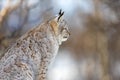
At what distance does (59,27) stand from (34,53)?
973mm

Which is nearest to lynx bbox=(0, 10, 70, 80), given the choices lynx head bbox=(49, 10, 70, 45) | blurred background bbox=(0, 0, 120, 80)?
lynx head bbox=(49, 10, 70, 45)

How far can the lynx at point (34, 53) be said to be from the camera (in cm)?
621

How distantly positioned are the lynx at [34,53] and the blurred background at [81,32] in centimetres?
388

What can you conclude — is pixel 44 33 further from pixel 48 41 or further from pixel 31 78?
pixel 31 78

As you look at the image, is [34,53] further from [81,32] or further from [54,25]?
[81,32]

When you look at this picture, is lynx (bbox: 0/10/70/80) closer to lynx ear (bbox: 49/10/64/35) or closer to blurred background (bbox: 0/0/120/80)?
lynx ear (bbox: 49/10/64/35)

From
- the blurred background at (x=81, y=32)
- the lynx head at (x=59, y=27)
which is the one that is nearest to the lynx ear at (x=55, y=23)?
the lynx head at (x=59, y=27)

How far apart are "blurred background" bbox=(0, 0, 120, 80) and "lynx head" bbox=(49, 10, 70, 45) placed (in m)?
3.61

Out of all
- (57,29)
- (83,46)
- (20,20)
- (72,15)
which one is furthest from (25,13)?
(83,46)

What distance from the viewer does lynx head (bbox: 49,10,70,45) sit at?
7353mm

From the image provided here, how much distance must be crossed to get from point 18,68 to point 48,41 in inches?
37.9

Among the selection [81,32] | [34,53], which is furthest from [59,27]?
[81,32]

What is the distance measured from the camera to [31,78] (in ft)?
20.9

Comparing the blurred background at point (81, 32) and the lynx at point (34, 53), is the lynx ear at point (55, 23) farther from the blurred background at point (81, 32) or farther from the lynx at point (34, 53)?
the blurred background at point (81, 32)
